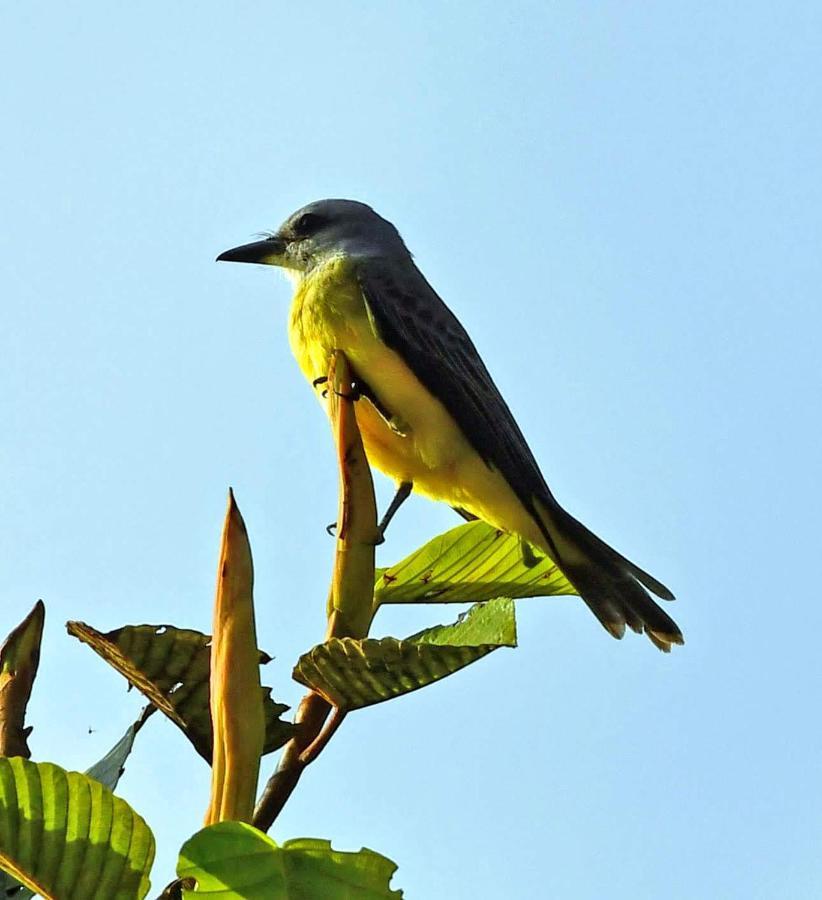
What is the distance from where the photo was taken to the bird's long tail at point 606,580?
14.3 feet

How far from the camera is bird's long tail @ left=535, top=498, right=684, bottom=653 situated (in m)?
4.35

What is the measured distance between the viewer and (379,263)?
5.22 m

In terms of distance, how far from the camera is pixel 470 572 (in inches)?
82.2

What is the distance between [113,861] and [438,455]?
3369 millimetres

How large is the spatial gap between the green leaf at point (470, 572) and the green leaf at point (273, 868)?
0.84 meters

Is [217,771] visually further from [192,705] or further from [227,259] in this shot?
[227,259]

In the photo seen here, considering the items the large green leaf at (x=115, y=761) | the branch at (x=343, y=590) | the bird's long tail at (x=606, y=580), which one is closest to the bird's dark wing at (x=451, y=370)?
the bird's long tail at (x=606, y=580)

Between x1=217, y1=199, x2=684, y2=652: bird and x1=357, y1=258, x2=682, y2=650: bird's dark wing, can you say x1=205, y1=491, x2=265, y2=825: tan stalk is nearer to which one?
x1=217, y1=199, x2=684, y2=652: bird

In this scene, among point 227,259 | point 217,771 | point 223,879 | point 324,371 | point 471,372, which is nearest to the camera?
point 223,879

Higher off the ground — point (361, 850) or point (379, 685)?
point (379, 685)

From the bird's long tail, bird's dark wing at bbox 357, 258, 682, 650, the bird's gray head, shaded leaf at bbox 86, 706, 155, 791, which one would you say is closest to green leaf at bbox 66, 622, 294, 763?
shaded leaf at bbox 86, 706, 155, 791

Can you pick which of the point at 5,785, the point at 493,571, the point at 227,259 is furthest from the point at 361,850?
the point at 227,259

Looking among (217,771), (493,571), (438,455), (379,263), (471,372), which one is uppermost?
(379,263)

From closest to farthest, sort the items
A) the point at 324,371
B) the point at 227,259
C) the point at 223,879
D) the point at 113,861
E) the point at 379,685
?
the point at 223,879 < the point at 113,861 < the point at 379,685 < the point at 324,371 < the point at 227,259
